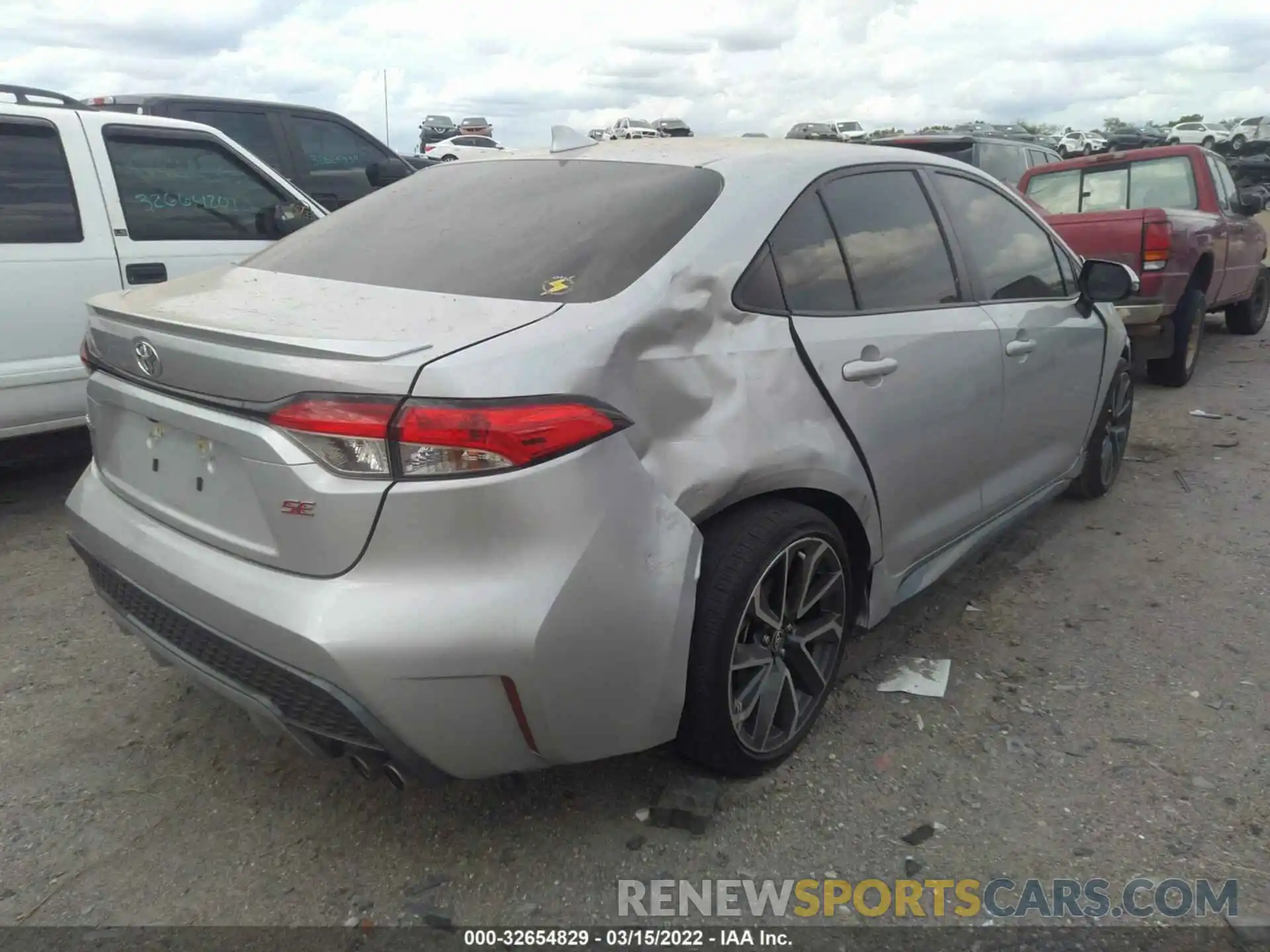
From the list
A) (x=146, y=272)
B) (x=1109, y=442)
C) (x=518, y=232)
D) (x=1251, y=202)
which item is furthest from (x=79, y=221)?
(x=1251, y=202)

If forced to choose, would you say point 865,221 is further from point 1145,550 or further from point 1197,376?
point 1197,376

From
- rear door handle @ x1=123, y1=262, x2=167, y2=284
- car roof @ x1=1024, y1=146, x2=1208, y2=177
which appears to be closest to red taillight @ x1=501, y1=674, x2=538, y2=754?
rear door handle @ x1=123, y1=262, x2=167, y2=284

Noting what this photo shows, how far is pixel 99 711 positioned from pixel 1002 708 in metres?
2.72

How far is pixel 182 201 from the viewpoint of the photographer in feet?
16.3

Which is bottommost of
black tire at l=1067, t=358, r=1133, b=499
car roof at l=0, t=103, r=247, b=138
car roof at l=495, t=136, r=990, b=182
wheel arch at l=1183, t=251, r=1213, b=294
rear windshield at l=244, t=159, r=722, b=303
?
black tire at l=1067, t=358, r=1133, b=499

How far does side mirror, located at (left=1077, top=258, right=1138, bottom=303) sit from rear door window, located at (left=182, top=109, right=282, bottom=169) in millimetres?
6178

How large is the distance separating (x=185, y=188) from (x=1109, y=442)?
15.4ft

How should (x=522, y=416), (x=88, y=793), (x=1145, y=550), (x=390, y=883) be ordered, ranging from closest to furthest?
1. (x=522, y=416)
2. (x=390, y=883)
3. (x=88, y=793)
4. (x=1145, y=550)

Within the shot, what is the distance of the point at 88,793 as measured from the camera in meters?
2.59

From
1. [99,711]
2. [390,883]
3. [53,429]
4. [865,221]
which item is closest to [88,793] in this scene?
[99,711]

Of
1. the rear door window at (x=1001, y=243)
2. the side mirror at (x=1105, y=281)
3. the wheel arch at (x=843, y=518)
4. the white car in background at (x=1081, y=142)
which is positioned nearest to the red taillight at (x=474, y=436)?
the wheel arch at (x=843, y=518)

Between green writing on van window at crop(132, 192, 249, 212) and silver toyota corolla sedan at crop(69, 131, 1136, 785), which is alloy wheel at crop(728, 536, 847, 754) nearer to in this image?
silver toyota corolla sedan at crop(69, 131, 1136, 785)

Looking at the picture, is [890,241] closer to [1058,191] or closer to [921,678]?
[921,678]

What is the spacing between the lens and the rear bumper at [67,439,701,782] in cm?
192
